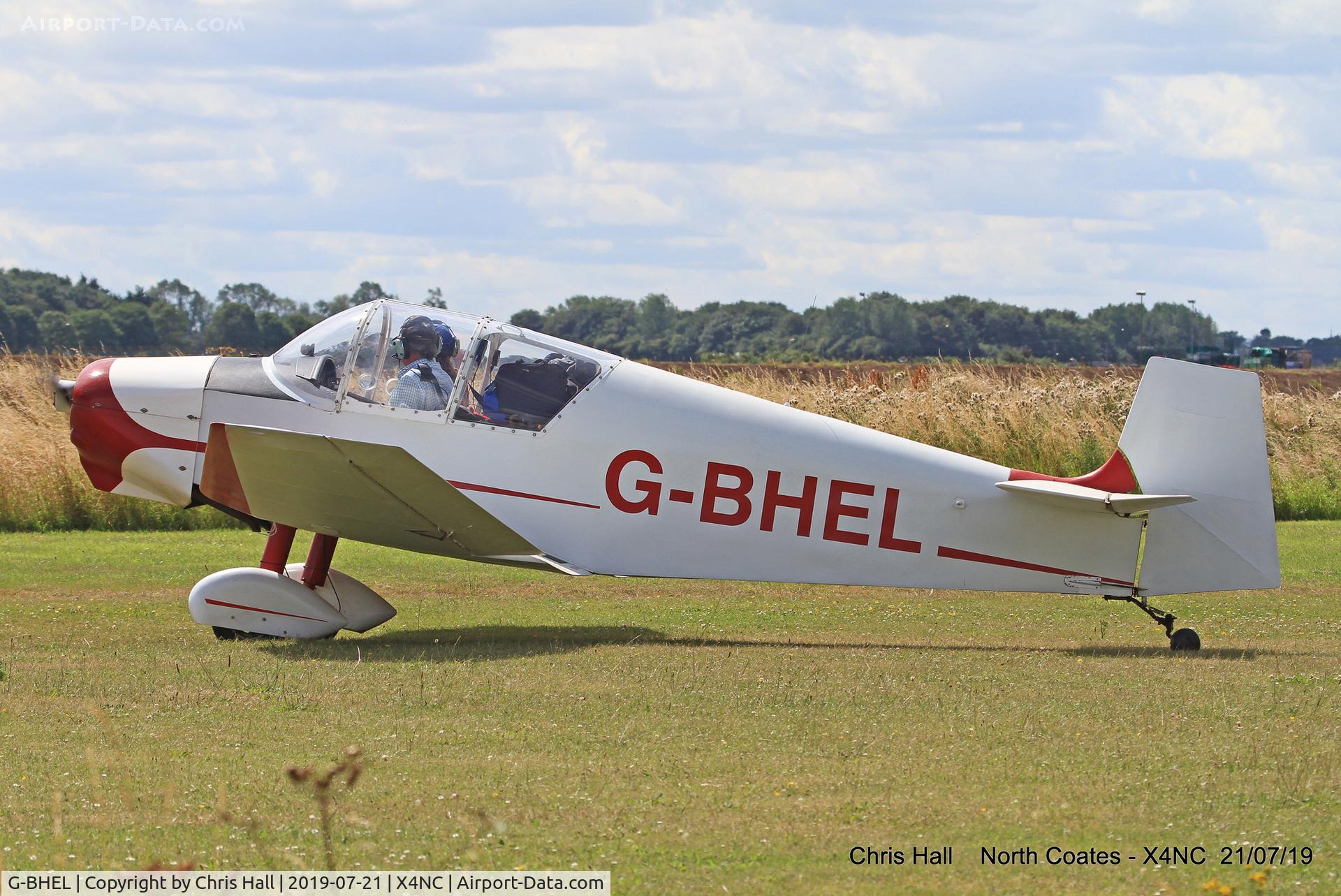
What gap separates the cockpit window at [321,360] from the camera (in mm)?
10211

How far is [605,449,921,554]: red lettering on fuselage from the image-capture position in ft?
32.9

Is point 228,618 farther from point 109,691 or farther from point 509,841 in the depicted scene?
point 509,841

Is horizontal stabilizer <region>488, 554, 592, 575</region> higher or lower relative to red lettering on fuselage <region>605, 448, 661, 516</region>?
lower

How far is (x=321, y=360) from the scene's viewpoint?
10258mm

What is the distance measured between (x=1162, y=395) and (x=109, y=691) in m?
6.91

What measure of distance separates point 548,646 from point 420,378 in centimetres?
206

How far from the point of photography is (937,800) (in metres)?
5.87

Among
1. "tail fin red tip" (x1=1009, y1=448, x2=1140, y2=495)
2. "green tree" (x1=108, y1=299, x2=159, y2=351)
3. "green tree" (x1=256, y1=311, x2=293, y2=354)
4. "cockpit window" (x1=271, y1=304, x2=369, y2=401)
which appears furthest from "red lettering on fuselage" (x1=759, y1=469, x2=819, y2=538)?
"green tree" (x1=256, y1=311, x2=293, y2=354)

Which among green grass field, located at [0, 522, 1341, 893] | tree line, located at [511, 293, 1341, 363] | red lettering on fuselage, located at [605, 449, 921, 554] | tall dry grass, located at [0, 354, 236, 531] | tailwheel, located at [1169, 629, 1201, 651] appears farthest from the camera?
tree line, located at [511, 293, 1341, 363]

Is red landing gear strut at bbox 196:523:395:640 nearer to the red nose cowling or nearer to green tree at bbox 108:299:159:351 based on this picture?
the red nose cowling

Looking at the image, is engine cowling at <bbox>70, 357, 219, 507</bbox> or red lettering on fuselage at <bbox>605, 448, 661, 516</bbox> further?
engine cowling at <bbox>70, 357, 219, 507</bbox>

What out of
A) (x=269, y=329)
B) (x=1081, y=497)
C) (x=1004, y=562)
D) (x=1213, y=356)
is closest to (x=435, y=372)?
(x=1004, y=562)

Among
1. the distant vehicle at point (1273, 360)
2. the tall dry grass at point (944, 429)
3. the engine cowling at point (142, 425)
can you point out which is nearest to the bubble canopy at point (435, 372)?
the engine cowling at point (142, 425)

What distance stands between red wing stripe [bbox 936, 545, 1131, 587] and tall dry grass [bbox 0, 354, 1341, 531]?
10485 mm
